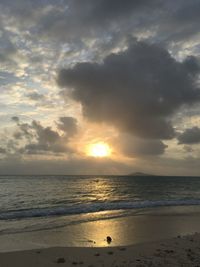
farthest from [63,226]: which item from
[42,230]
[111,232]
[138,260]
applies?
[138,260]

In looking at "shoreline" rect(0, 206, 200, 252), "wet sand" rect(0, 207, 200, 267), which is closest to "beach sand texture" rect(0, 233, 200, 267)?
"wet sand" rect(0, 207, 200, 267)

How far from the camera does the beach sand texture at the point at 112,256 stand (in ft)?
34.8

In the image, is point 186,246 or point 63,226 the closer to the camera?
point 186,246

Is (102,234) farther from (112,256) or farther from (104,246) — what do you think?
(112,256)

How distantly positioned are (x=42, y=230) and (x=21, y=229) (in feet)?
4.69

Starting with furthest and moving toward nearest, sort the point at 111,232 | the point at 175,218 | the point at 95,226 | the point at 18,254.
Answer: the point at 175,218 → the point at 95,226 → the point at 111,232 → the point at 18,254

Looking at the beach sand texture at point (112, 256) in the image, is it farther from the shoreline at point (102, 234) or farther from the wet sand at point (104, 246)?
the shoreline at point (102, 234)

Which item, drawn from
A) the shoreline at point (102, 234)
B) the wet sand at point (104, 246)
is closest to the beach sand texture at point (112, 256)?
the wet sand at point (104, 246)

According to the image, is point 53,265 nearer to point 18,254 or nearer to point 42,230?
point 18,254

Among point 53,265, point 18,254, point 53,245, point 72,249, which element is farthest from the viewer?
point 53,245

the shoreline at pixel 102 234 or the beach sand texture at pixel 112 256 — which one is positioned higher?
the beach sand texture at pixel 112 256

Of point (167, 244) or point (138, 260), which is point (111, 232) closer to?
point (167, 244)

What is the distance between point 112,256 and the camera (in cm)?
1160

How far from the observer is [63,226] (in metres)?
→ 19.6
